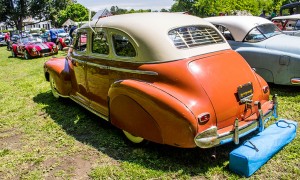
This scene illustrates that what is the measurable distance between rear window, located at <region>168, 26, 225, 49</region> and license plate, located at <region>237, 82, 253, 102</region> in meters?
0.84

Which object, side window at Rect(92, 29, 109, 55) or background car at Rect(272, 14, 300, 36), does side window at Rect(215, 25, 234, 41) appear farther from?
side window at Rect(92, 29, 109, 55)

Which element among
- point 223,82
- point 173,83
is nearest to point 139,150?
point 173,83

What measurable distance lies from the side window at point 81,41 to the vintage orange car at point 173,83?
21.5 inches

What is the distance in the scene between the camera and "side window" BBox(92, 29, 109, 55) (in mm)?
4473

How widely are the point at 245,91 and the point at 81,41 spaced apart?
10.4 ft

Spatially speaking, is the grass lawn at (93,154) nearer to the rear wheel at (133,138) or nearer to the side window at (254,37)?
the rear wheel at (133,138)

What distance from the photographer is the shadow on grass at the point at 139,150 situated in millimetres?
3592

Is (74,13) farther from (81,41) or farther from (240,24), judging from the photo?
(81,41)

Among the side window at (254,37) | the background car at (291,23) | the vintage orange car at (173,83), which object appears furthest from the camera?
the background car at (291,23)

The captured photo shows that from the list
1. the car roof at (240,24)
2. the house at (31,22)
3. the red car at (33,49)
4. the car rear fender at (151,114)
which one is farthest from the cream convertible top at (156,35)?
the house at (31,22)

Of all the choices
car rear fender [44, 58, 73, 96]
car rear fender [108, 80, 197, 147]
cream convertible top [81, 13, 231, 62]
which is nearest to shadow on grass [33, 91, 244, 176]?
car rear fender [108, 80, 197, 147]

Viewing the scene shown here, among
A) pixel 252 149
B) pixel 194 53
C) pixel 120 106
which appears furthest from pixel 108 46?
pixel 252 149

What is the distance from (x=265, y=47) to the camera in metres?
6.45

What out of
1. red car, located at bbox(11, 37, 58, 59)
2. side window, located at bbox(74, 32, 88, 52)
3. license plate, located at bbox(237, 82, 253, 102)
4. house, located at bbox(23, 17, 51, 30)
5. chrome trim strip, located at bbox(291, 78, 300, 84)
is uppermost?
side window, located at bbox(74, 32, 88, 52)
